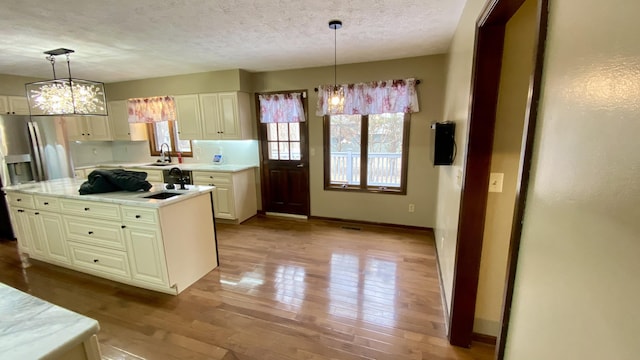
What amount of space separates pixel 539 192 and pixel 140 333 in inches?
105

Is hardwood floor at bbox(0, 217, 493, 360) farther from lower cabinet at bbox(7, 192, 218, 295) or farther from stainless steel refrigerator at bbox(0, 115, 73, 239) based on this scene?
stainless steel refrigerator at bbox(0, 115, 73, 239)

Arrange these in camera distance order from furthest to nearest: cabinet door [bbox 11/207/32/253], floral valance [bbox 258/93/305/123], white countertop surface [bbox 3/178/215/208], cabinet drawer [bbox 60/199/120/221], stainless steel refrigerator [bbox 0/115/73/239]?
1. floral valance [bbox 258/93/305/123]
2. stainless steel refrigerator [bbox 0/115/73/239]
3. cabinet door [bbox 11/207/32/253]
4. cabinet drawer [bbox 60/199/120/221]
5. white countertop surface [bbox 3/178/215/208]

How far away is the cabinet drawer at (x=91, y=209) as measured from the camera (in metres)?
2.55

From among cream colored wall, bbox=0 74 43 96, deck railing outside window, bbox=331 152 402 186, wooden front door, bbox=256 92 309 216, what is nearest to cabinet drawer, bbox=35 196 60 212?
cream colored wall, bbox=0 74 43 96

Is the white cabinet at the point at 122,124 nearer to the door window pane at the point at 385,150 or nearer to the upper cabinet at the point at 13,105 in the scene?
the upper cabinet at the point at 13,105

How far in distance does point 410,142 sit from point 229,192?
9.40ft

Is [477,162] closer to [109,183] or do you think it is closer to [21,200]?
[109,183]

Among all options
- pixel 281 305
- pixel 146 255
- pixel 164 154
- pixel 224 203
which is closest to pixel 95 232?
pixel 146 255

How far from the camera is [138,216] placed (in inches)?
96.6

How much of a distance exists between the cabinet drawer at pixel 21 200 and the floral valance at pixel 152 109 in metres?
2.26

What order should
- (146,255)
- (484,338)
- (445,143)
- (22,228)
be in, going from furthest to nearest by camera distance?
1. (22,228)
2. (146,255)
3. (445,143)
4. (484,338)

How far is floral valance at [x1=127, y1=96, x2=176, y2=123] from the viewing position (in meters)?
4.84

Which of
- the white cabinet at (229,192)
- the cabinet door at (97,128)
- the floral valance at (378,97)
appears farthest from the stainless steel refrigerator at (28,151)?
the floral valance at (378,97)

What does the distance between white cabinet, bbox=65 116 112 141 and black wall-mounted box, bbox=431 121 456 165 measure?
5746 mm
